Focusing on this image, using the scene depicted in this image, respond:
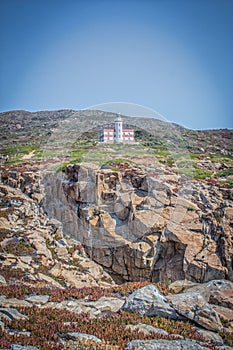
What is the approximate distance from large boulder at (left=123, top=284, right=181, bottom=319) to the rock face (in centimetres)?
766

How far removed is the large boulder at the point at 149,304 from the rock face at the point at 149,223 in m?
7.66

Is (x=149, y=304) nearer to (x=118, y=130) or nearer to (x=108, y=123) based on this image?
(x=118, y=130)

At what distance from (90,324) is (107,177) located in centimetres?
1380

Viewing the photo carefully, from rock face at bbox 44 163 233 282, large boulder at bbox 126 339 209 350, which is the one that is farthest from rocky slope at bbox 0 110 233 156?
large boulder at bbox 126 339 209 350

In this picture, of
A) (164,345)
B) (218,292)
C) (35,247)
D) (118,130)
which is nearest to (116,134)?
(118,130)

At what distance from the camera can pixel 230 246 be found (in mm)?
15477

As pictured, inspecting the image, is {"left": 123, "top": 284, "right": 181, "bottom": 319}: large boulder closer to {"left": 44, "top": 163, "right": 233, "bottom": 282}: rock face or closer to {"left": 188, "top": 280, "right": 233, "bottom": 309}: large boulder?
{"left": 188, "top": 280, "right": 233, "bottom": 309}: large boulder

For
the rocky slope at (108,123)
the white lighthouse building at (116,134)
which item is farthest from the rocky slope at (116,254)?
the white lighthouse building at (116,134)

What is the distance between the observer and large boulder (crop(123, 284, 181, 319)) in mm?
7891

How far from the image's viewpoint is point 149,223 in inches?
674

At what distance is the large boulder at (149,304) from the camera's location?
7891 mm

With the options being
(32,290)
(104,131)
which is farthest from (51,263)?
(104,131)

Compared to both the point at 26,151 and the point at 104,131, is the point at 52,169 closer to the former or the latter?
the point at 26,151

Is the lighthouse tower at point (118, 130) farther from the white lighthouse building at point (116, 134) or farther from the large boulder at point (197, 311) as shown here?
the large boulder at point (197, 311)
